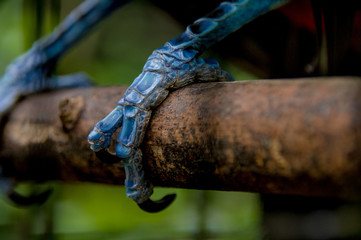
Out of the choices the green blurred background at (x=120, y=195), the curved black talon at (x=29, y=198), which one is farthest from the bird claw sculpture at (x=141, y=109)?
the green blurred background at (x=120, y=195)

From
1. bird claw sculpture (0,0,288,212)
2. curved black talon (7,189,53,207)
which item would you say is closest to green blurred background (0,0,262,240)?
curved black talon (7,189,53,207)

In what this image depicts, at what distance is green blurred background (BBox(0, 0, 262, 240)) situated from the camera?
1498mm

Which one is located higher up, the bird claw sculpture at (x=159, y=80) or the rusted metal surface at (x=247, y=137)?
the bird claw sculpture at (x=159, y=80)

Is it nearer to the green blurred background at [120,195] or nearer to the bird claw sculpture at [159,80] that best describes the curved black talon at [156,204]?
the bird claw sculpture at [159,80]

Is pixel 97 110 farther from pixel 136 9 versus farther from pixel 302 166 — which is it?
pixel 136 9

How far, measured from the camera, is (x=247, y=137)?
41 cm

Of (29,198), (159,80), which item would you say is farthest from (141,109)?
(29,198)

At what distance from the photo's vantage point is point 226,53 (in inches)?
51.7

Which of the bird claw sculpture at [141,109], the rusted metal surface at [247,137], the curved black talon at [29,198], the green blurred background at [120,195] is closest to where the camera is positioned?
the rusted metal surface at [247,137]

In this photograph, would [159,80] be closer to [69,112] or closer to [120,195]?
[69,112]

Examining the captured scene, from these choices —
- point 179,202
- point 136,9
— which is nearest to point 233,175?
point 179,202

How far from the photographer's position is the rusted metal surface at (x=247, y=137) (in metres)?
0.35

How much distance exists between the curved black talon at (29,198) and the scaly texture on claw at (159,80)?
1.12ft

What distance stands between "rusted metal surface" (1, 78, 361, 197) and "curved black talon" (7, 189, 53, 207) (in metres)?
0.20
